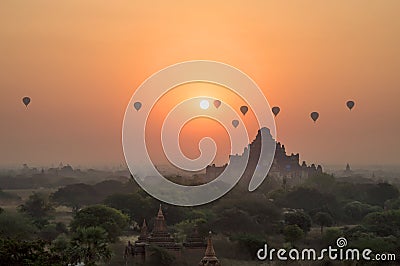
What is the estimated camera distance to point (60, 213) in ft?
216

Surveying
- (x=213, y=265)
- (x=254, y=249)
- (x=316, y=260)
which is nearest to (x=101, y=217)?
(x=254, y=249)

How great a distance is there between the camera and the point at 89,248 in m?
32.2

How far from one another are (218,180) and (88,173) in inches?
1647

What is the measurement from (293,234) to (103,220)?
36.3ft

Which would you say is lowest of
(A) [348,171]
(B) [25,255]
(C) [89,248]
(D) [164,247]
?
(B) [25,255]

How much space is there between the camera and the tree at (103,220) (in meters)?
44.3

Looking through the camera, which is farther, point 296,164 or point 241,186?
point 296,164

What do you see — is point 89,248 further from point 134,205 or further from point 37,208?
point 37,208

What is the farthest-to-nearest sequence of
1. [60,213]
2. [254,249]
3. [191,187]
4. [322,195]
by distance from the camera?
[191,187] < [322,195] < [60,213] < [254,249]

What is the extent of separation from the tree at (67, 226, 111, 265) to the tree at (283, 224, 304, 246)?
15137 millimetres

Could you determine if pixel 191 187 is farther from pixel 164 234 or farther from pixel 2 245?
pixel 2 245

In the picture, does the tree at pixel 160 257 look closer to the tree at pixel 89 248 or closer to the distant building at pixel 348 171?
the tree at pixel 89 248

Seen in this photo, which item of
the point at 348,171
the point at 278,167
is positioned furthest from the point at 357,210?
the point at 348,171

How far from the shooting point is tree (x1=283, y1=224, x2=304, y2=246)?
47259mm
